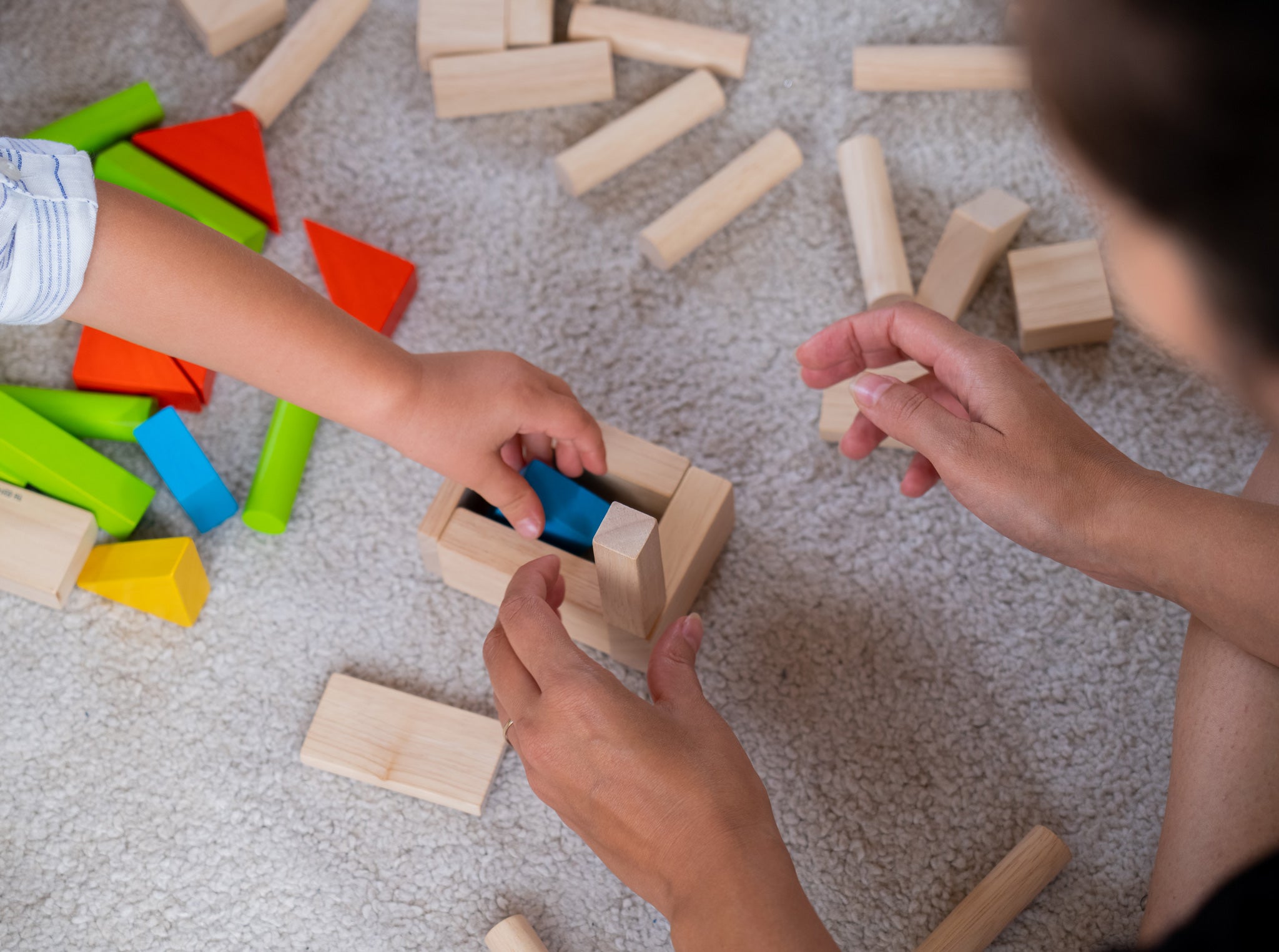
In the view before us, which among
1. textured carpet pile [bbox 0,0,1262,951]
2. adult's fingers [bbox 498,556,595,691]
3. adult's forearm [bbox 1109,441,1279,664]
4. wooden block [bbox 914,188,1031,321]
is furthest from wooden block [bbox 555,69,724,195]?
adult's forearm [bbox 1109,441,1279,664]

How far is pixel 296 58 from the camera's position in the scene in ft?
3.58

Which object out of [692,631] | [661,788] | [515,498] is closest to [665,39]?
[515,498]

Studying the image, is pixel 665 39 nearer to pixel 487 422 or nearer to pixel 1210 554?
pixel 487 422

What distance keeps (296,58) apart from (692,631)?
813mm

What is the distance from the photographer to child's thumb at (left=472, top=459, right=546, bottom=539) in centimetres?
76

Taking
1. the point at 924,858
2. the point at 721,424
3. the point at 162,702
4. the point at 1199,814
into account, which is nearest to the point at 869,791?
the point at 924,858

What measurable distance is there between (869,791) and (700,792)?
271 millimetres

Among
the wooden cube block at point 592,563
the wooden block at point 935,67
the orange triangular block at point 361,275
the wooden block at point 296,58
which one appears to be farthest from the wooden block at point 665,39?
the wooden cube block at point 592,563

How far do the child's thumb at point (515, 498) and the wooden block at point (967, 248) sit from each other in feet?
1.46

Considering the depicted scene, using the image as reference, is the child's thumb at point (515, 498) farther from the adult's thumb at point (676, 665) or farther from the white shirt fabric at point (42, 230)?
the white shirt fabric at point (42, 230)

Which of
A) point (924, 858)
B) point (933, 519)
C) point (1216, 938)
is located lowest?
point (924, 858)

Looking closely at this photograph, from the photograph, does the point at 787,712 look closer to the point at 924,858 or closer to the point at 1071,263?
the point at 924,858

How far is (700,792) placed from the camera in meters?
0.59

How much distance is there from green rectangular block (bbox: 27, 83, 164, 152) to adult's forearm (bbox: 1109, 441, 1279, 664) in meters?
1.02
